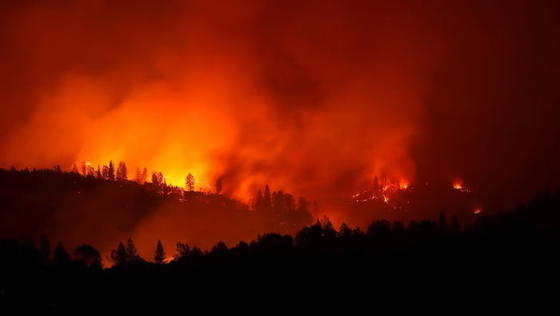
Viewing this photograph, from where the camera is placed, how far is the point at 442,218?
143 metres

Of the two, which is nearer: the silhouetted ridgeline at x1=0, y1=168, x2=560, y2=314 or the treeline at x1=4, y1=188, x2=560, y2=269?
the silhouetted ridgeline at x1=0, y1=168, x2=560, y2=314

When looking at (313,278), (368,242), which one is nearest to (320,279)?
(313,278)

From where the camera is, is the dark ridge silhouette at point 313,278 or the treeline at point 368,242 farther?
the treeline at point 368,242

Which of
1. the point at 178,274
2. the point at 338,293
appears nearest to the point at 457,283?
the point at 338,293

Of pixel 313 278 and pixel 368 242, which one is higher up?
pixel 368 242

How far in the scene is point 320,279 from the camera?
87.8 metres

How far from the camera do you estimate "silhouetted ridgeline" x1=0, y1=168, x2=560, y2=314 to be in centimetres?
7831

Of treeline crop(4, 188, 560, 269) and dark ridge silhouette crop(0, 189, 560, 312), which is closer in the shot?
dark ridge silhouette crop(0, 189, 560, 312)

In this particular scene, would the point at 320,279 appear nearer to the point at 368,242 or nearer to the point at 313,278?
the point at 313,278

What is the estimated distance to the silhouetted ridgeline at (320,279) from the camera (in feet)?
257

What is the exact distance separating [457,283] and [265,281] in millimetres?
25401

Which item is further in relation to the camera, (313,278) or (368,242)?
(368,242)

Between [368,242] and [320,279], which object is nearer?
[320,279]

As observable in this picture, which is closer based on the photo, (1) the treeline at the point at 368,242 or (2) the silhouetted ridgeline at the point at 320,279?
(2) the silhouetted ridgeline at the point at 320,279
